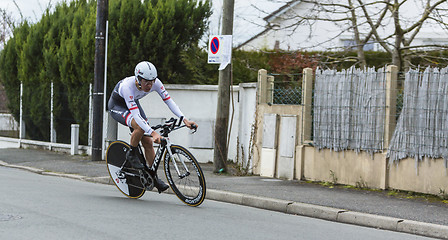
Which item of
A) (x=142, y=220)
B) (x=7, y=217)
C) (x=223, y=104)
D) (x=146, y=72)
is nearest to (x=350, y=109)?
(x=223, y=104)

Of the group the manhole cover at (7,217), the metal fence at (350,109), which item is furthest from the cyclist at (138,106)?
the metal fence at (350,109)

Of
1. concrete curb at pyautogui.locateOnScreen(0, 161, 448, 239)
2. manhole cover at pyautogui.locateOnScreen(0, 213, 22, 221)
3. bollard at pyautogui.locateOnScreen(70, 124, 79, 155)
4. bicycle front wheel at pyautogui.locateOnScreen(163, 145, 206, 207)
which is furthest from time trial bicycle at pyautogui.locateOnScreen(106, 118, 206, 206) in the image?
bollard at pyautogui.locateOnScreen(70, 124, 79, 155)

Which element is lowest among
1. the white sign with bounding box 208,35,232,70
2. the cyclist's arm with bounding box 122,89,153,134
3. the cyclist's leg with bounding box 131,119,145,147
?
the cyclist's leg with bounding box 131,119,145,147

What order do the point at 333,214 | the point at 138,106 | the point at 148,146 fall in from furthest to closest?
the point at 148,146 < the point at 138,106 < the point at 333,214

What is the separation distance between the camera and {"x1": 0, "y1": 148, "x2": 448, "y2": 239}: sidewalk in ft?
25.5

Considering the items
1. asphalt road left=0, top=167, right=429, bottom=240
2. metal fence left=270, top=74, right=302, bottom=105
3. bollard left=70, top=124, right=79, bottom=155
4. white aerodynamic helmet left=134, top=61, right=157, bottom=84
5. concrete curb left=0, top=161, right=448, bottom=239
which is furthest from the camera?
bollard left=70, top=124, right=79, bottom=155

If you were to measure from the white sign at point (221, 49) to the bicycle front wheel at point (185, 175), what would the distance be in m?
4.40

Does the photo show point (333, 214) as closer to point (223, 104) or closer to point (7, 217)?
point (7, 217)

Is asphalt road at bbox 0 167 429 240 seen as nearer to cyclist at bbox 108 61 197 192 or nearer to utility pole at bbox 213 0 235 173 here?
cyclist at bbox 108 61 197 192

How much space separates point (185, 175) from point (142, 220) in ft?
3.85

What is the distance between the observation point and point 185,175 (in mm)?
8312

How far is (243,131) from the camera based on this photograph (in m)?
13.9

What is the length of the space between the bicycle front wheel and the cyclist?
319 mm

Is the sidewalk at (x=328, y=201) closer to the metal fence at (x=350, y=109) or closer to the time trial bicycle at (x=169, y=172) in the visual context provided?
the metal fence at (x=350, y=109)
